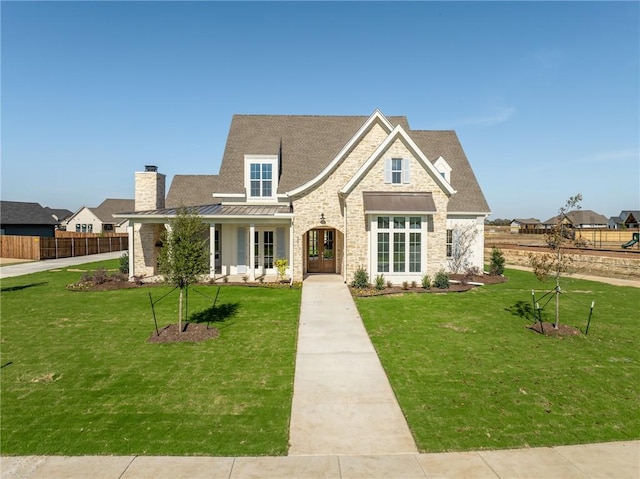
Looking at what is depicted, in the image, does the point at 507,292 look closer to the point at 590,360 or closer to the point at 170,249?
the point at 590,360

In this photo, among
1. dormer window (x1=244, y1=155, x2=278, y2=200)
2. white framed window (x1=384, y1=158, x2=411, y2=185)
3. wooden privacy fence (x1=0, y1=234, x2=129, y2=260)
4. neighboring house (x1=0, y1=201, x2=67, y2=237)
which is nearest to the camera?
white framed window (x1=384, y1=158, x2=411, y2=185)

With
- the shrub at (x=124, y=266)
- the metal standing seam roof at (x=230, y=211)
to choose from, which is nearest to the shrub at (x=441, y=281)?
the metal standing seam roof at (x=230, y=211)

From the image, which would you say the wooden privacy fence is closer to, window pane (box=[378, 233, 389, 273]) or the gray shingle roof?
the gray shingle roof

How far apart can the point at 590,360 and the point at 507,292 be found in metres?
8.21

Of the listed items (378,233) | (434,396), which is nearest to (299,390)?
(434,396)

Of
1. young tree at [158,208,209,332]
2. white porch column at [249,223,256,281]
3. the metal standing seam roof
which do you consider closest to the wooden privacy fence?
the metal standing seam roof

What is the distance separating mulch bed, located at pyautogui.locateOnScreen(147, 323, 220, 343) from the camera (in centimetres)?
1095

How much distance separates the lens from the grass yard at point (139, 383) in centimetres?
629

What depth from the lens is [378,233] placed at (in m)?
18.0

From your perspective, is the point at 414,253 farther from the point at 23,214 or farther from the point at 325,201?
the point at 23,214

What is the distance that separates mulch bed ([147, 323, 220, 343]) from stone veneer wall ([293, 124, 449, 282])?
782 centimetres

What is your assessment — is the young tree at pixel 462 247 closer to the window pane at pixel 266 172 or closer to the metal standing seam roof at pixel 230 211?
the metal standing seam roof at pixel 230 211

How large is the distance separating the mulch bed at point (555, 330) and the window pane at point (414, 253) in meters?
6.57

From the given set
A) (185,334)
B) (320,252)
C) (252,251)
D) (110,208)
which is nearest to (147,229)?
(252,251)
